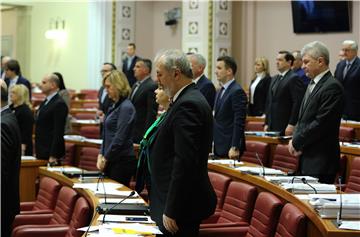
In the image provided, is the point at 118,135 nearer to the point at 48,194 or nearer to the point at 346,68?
the point at 48,194

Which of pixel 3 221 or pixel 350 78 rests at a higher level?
pixel 350 78

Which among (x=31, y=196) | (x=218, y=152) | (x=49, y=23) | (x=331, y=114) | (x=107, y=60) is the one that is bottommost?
(x=31, y=196)

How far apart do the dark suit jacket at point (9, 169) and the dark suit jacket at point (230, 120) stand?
195 centimetres

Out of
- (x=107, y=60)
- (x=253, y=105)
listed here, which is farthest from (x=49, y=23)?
(x=253, y=105)

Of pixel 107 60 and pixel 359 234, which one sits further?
pixel 107 60

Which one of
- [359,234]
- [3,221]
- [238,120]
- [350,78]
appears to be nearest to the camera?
[359,234]

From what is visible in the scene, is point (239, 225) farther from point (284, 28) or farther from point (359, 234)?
point (284, 28)

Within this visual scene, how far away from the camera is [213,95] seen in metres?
5.95

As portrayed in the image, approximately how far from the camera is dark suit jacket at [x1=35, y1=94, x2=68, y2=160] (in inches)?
239

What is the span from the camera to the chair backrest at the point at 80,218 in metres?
3.77

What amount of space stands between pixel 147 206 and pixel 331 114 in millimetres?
1425

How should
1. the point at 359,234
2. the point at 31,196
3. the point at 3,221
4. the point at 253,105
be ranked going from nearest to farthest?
the point at 359,234
the point at 3,221
the point at 31,196
the point at 253,105

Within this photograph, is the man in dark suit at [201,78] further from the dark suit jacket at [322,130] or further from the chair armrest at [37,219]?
the chair armrest at [37,219]

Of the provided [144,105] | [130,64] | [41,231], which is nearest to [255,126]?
[144,105]
